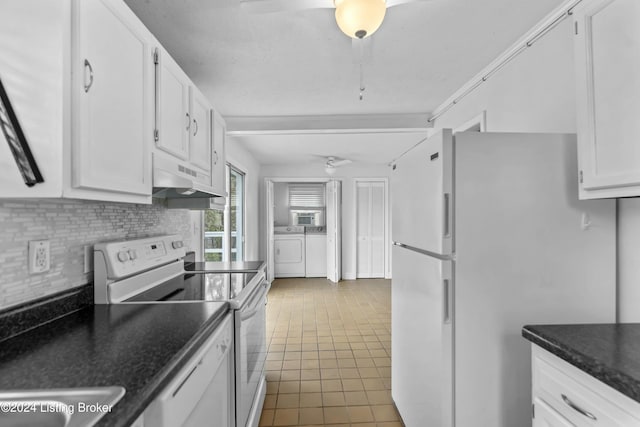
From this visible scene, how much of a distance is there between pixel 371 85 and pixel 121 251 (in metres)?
2.20

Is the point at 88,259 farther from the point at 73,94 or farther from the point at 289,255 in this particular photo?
the point at 289,255

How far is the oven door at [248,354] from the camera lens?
1.44m

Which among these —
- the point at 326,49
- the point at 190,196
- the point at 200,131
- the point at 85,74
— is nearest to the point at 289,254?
the point at 190,196

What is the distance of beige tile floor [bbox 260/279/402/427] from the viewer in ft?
6.61

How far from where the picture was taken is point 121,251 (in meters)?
1.45

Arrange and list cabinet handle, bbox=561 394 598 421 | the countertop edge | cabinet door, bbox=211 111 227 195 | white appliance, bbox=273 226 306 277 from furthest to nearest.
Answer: white appliance, bbox=273 226 306 277 < cabinet door, bbox=211 111 227 195 < cabinet handle, bbox=561 394 598 421 < the countertop edge

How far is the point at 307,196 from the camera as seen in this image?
7.21 meters

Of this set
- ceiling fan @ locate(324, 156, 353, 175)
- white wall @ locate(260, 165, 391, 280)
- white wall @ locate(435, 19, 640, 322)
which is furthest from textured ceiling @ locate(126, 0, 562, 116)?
white wall @ locate(260, 165, 391, 280)

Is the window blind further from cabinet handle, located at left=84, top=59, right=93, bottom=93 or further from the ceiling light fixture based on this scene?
cabinet handle, located at left=84, top=59, right=93, bottom=93

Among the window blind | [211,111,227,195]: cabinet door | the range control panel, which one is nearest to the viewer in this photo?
the range control panel

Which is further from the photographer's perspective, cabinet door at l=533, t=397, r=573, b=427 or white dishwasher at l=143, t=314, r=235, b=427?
cabinet door at l=533, t=397, r=573, b=427

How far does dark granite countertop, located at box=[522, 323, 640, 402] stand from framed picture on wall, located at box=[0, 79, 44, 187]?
1665 mm

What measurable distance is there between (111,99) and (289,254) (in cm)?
538

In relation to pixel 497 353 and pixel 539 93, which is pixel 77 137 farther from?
pixel 539 93
